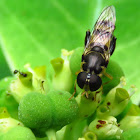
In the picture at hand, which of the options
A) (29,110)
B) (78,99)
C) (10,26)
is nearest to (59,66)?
(78,99)

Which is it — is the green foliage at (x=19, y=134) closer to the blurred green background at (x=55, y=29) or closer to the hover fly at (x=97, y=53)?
the hover fly at (x=97, y=53)

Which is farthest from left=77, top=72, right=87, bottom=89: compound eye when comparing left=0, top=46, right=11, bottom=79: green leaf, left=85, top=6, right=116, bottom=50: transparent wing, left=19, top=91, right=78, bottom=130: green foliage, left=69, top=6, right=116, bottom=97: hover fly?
left=0, top=46, right=11, bottom=79: green leaf

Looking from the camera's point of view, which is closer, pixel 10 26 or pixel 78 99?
pixel 78 99

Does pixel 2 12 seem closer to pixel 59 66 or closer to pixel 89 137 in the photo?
pixel 59 66

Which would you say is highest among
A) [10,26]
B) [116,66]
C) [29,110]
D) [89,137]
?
[10,26]

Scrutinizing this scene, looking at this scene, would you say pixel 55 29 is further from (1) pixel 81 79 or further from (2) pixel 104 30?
(1) pixel 81 79

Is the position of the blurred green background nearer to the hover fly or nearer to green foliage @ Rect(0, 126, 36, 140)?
the hover fly

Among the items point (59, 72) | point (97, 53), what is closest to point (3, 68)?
point (59, 72)
